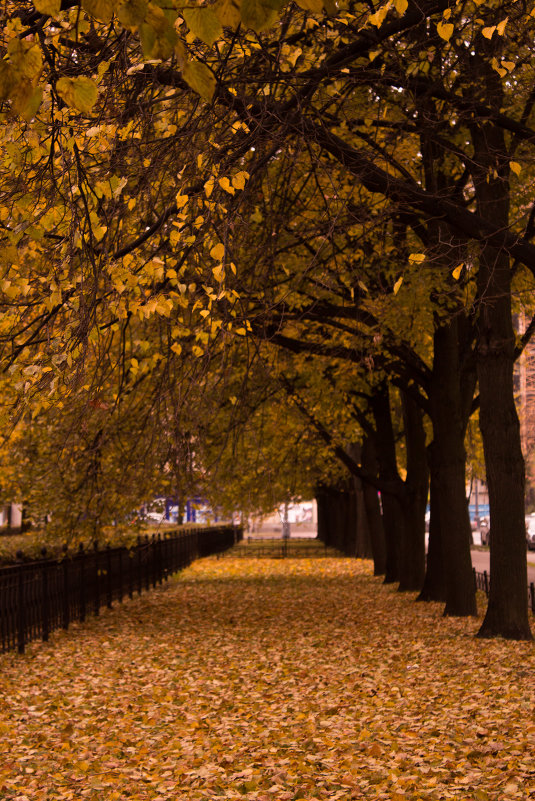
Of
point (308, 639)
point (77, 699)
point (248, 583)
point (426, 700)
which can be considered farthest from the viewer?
point (248, 583)

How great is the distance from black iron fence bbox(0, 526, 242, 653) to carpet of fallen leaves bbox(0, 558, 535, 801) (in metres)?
0.37

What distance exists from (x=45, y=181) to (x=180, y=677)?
21.2 ft

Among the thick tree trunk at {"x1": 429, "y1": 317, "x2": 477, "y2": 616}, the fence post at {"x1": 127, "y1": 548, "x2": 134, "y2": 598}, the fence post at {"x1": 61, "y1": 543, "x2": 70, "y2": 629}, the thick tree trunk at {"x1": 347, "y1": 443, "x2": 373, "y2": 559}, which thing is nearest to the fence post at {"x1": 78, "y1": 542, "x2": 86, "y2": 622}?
the fence post at {"x1": 61, "y1": 543, "x2": 70, "y2": 629}

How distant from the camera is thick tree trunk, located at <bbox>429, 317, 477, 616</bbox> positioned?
1603cm

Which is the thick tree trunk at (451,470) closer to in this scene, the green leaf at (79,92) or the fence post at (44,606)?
the fence post at (44,606)

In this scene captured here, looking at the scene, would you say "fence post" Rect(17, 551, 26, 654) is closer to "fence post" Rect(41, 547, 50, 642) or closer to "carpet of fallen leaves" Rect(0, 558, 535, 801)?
"carpet of fallen leaves" Rect(0, 558, 535, 801)

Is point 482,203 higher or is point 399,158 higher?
point 399,158

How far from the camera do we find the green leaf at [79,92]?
380 centimetres

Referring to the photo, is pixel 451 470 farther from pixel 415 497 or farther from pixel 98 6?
pixel 98 6

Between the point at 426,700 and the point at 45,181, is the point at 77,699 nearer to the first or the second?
the point at 426,700

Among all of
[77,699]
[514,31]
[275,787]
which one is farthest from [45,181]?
[514,31]

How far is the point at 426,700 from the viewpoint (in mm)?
9242

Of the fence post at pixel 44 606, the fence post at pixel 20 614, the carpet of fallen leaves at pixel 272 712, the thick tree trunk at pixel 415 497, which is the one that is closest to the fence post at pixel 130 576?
the carpet of fallen leaves at pixel 272 712

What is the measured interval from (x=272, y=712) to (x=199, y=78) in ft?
22.4
